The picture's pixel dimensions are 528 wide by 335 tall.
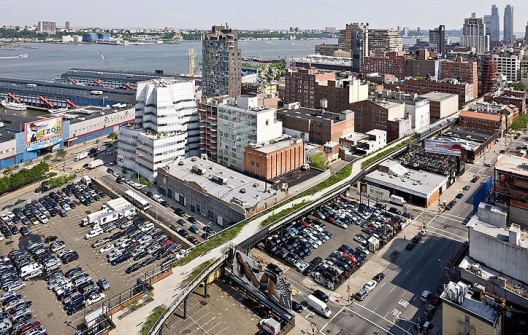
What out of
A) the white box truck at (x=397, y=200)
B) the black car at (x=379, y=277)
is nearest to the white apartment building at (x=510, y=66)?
the white box truck at (x=397, y=200)

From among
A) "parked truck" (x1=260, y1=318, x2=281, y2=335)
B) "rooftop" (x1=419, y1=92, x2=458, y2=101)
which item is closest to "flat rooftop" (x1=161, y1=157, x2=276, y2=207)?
"parked truck" (x1=260, y1=318, x2=281, y2=335)

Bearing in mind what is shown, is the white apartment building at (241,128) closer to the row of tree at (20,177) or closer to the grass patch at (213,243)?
the grass patch at (213,243)

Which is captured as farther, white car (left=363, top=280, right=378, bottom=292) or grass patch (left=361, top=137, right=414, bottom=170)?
grass patch (left=361, top=137, right=414, bottom=170)

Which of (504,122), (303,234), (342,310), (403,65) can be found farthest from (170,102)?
(403,65)

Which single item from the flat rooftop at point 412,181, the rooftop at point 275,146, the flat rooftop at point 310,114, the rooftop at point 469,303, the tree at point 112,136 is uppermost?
the flat rooftop at point 310,114

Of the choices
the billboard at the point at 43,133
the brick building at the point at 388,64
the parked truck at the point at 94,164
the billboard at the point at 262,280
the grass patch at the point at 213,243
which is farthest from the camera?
the brick building at the point at 388,64

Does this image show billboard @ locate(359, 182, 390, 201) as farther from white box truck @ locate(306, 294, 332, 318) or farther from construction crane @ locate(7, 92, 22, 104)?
construction crane @ locate(7, 92, 22, 104)

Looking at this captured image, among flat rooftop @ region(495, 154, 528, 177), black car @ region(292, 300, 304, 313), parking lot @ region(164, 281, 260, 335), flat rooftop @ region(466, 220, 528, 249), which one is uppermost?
flat rooftop @ region(495, 154, 528, 177)

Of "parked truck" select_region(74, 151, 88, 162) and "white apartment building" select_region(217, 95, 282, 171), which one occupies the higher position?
"white apartment building" select_region(217, 95, 282, 171)
